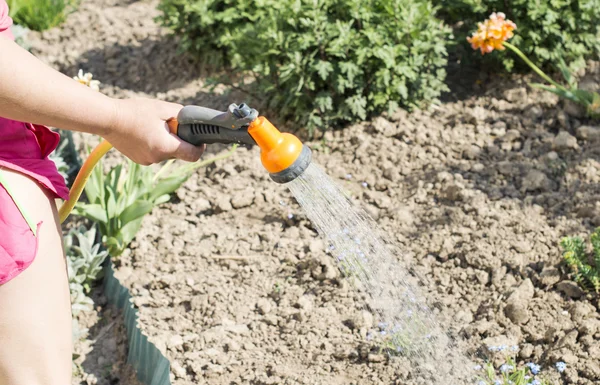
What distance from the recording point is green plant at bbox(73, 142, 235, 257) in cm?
323

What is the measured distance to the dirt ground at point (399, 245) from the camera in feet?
8.76

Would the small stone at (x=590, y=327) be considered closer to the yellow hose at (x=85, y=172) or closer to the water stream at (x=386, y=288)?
the water stream at (x=386, y=288)

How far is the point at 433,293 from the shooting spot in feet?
9.44

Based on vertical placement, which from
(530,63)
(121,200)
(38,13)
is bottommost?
(530,63)

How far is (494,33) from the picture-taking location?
3621 millimetres

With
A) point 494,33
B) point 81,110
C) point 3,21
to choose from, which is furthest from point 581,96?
point 3,21

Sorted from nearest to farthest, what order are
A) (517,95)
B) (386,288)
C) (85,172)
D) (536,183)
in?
(85,172) → (386,288) → (536,183) → (517,95)

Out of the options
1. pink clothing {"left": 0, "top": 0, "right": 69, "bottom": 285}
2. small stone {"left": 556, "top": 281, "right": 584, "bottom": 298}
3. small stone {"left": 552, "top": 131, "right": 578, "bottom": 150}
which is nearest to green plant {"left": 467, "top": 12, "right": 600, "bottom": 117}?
small stone {"left": 552, "top": 131, "right": 578, "bottom": 150}

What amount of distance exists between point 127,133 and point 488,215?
1.85 m

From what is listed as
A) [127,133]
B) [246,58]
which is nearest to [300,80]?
[246,58]

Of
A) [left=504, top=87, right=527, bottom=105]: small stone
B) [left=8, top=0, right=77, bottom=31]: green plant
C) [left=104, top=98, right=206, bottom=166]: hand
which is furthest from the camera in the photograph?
[left=8, top=0, right=77, bottom=31]: green plant

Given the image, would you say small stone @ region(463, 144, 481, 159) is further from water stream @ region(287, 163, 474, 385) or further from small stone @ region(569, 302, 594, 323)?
small stone @ region(569, 302, 594, 323)

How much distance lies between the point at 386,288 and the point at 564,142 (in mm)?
1240

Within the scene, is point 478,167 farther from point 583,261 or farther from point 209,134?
point 209,134
